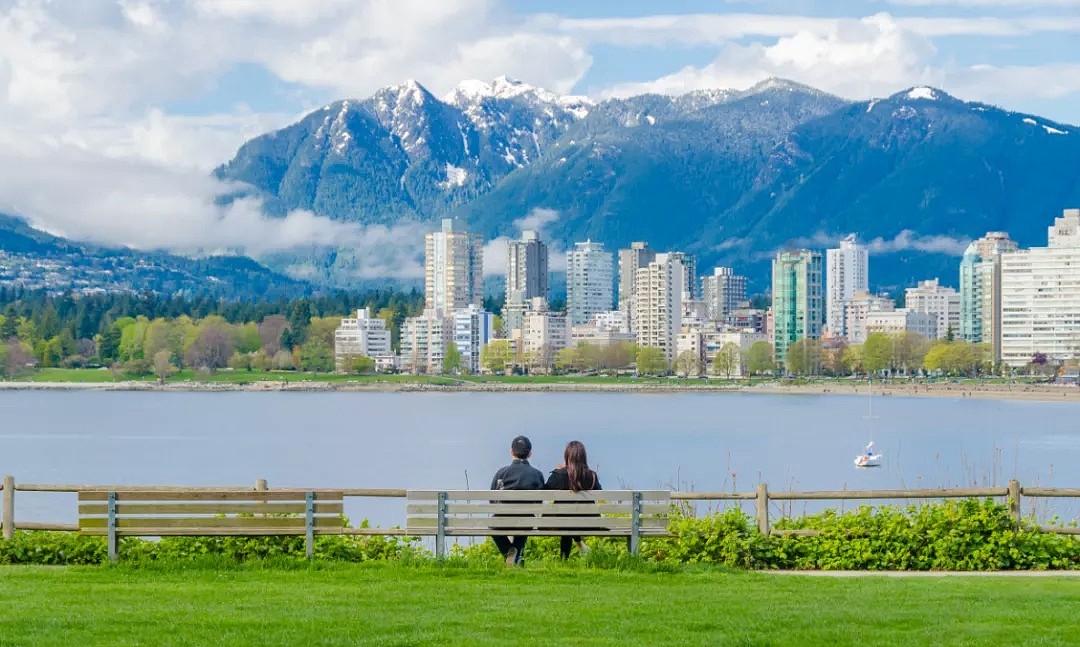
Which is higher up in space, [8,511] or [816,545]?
[8,511]

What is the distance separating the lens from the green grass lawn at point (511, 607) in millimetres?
11016

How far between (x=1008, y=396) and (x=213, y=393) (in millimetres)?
92670

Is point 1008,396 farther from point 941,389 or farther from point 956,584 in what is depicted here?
point 956,584

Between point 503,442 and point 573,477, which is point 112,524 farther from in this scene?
point 503,442

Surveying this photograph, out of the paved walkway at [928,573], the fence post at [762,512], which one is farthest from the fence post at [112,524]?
the fence post at [762,512]

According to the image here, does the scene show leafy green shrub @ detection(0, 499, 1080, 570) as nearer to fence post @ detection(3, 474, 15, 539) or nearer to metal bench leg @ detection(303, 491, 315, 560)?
fence post @ detection(3, 474, 15, 539)

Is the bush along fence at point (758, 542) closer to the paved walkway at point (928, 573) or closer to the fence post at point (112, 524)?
the paved walkway at point (928, 573)

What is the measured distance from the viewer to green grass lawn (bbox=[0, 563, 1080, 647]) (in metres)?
11.0

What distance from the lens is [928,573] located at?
51.5ft

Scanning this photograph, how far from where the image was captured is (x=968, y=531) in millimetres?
15945

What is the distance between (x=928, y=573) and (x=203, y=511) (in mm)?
7002

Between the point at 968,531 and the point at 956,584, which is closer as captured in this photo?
the point at 956,584

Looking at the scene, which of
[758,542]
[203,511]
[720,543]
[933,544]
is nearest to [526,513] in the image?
[720,543]

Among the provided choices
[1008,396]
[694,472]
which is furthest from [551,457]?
[1008,396]
